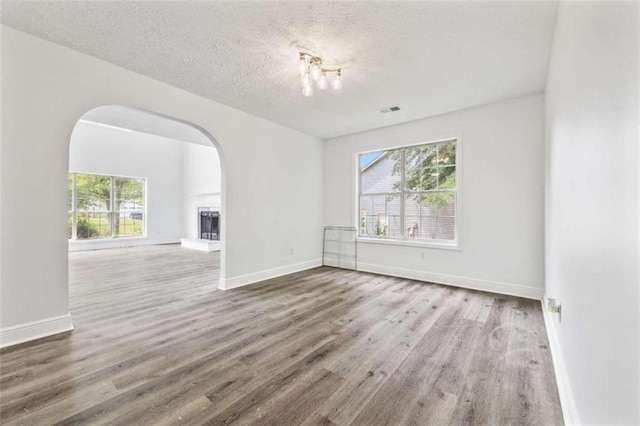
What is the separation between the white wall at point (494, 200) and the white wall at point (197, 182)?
20.0ft

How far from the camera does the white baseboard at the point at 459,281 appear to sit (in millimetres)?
3484

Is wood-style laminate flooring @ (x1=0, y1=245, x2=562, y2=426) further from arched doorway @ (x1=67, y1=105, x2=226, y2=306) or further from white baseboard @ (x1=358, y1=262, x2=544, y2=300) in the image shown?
arched doorway @ (x1=67, y1=105, x2=226, y2=306)

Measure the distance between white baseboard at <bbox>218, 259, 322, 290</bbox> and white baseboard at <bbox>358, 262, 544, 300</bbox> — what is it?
3.18ft

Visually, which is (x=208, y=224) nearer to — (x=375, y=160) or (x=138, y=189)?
(x=138, y=189)

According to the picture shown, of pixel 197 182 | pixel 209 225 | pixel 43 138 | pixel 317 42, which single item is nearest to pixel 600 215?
pixel 317 42

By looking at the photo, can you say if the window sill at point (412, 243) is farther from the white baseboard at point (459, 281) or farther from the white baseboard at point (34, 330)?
the white baseboard at point (34, 330)

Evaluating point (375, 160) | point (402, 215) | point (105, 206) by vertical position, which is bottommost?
point (402, 215)

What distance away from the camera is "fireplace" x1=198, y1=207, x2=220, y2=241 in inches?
339

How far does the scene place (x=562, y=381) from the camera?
1691mm

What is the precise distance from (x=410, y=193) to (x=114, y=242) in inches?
329

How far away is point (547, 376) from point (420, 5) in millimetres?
2718

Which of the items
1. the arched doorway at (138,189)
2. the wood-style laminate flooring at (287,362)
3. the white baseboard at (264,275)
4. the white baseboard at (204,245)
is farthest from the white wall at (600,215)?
the white baseboard at (204,245)

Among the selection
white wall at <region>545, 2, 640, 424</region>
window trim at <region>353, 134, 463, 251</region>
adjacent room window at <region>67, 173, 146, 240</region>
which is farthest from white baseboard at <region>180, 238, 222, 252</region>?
white wall at <region>545, 2, 640, 424</region>

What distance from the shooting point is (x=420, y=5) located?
1944 mm
